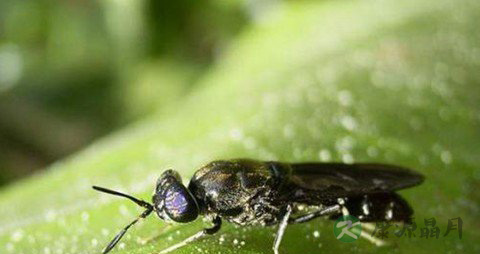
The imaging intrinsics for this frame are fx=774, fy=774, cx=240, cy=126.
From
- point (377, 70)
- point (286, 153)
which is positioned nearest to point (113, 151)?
point (286, 153)

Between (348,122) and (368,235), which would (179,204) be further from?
(348,122)

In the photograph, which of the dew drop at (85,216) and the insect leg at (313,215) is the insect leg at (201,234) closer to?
the insect leg at (313,215)

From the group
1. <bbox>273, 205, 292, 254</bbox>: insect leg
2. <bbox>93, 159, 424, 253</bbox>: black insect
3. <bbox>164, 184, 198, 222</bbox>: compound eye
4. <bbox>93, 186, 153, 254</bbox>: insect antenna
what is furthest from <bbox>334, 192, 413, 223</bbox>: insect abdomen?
<bbox>93, 186, 153, 254</bbox>: insect antenna

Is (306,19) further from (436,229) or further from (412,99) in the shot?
(436,229)

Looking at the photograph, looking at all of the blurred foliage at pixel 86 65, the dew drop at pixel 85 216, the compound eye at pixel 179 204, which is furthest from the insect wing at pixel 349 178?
the blurred foliage at pixel 86 65

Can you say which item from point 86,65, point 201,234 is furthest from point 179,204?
point 86,65

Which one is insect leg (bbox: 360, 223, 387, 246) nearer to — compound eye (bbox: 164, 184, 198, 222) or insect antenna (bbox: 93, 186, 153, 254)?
compound eye (bbox: 164, 184, 198, 222)
